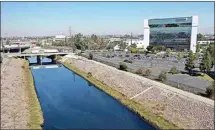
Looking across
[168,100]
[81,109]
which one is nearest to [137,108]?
[168,100]

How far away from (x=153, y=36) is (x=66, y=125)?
50.0 m

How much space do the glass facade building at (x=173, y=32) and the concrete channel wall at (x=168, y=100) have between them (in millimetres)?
32280

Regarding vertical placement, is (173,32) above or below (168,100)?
above

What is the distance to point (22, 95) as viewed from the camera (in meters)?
20.2

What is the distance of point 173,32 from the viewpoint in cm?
5766

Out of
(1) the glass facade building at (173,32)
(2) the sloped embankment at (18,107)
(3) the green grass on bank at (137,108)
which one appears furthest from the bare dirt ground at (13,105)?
(1) the glass facade building at (173,32)

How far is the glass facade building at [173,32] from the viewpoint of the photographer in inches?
2157

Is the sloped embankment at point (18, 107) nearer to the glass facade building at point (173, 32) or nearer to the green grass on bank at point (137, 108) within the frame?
the green grass on bank at point (137, 108)

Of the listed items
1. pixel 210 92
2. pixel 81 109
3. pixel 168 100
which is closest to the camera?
pixel 210 92

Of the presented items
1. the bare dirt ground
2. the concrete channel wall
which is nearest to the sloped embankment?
the bare dirt ground

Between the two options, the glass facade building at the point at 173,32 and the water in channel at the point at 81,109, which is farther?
the glass facade building at the point at 173,32

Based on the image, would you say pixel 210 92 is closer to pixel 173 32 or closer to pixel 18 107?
pixel 18 107

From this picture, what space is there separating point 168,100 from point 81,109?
240 inches

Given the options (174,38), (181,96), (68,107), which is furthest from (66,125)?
(174,38)
